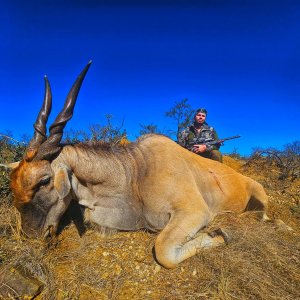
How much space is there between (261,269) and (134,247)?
4.85ft

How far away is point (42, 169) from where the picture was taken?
423 cm

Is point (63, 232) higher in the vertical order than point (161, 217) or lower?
lower

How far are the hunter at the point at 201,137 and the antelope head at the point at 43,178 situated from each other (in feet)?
12.5

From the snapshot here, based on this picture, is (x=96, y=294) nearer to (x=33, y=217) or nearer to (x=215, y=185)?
(x=33, y=217)

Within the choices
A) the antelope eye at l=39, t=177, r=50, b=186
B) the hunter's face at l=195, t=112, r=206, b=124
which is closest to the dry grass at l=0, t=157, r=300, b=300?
the antelope eye at l=39, t=177, r=50, b=186

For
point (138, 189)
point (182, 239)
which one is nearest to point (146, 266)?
point (182, 239)

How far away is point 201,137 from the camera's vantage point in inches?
324

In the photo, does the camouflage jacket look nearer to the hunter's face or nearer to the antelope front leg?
the hunter's face

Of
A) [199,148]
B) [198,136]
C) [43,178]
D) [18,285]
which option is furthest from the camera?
[198,136]

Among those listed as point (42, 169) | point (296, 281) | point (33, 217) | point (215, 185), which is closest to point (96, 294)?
point (33, 217)

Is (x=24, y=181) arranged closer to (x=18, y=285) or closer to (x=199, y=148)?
(x=18, y=285)

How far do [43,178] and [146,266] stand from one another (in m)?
1.55

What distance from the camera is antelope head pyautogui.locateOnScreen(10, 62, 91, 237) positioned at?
4148 millimetres

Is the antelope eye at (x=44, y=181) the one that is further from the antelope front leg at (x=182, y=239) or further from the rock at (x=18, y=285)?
the antelope front leg at (x=182, y=239)
